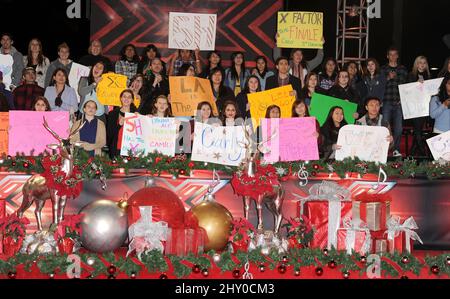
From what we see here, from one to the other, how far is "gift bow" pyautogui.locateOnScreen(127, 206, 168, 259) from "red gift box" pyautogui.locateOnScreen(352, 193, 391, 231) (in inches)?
64.6

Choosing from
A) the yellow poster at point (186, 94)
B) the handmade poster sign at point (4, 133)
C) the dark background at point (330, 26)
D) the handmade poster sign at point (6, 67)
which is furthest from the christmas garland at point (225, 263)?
the dark background at point (330, 26)

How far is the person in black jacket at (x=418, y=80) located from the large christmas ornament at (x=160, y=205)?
444cm

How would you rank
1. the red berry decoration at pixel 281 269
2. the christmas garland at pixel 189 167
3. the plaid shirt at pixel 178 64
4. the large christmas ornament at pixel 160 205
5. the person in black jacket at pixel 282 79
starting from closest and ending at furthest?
the red berry decoration at pixel 281 269, the large christmas ornament at pixel 160 205, the christmas garland at pixel 189 167, the person in black jacket at pixel 282 79, the plaid shirt at pixel 178 64

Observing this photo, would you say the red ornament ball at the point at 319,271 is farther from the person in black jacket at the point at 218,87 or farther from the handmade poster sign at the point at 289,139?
the person in black jacket at the point at 218,87

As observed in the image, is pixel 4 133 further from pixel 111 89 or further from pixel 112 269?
pixel 112 269

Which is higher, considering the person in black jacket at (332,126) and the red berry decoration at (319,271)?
the person in black jacket at (332,126)

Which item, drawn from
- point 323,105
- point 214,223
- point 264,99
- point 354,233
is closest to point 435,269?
point 354,233

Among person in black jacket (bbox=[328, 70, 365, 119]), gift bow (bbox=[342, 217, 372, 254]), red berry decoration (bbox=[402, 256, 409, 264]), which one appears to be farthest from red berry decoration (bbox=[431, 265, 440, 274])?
person in black jacket (bbox=[328, 70, 365, 119])

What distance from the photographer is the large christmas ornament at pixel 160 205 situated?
5.72m

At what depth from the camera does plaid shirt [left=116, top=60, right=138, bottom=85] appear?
357 inches

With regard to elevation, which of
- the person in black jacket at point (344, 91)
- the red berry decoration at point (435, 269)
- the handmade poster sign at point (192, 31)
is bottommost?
the red berry decoration at point (435, 269)

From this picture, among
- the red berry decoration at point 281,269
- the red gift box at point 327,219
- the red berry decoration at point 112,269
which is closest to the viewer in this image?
the red berry decoration at point 112,269
